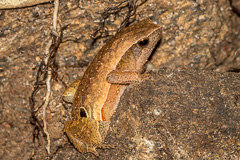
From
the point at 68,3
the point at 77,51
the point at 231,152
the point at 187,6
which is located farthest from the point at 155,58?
the point at 231,152

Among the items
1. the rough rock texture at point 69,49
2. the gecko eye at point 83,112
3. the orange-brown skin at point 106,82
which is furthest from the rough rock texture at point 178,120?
the rough rock texture at point 69,49

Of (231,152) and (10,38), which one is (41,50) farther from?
(231,152)

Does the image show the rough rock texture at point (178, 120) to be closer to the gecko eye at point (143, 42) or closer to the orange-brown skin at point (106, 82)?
the orange-brown skin at point (106, 82)

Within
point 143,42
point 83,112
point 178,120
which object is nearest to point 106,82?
point 83,112

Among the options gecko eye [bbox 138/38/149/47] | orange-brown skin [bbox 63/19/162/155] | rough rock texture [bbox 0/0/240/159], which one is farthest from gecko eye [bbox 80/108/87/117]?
gecko eye [bbox 138/38/149/47]

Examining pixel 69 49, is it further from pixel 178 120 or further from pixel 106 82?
pixel 178 120

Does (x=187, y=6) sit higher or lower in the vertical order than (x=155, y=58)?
higher
